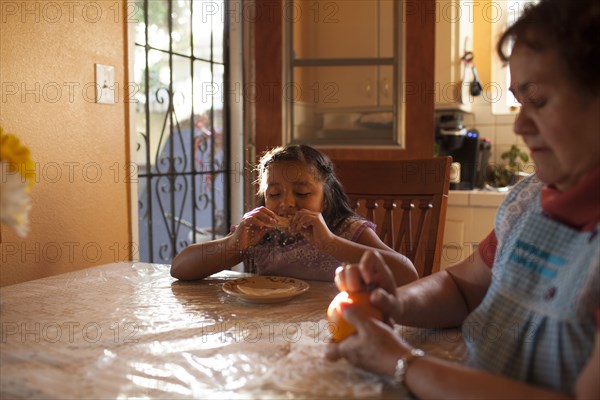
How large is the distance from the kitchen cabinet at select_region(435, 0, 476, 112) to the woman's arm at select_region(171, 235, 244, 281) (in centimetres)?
190

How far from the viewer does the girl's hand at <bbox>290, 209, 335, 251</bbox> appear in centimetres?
146

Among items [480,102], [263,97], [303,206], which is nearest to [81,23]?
[303,206]

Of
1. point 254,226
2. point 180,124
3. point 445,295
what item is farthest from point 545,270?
point 180,124

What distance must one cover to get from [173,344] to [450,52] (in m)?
2.48

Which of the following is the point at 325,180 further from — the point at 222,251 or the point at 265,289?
the point at 265,289

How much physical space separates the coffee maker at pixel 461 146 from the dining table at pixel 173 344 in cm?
195

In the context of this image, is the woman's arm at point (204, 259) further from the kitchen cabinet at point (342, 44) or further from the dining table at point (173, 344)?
the kitchen cabinet at point (342, 44)

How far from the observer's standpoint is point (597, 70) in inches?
26.9

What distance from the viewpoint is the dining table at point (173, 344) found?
784 mm

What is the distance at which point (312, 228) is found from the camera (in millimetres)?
1484

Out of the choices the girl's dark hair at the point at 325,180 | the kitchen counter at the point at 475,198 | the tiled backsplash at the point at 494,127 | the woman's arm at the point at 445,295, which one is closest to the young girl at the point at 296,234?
the girl's dark hair at the point at 325,180

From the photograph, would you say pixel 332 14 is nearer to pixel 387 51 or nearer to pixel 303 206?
pixel 387 51

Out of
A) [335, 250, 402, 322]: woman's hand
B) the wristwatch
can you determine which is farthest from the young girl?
the wristwatch

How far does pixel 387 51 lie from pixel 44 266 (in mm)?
1782
